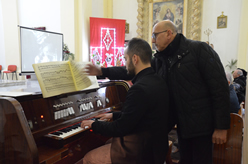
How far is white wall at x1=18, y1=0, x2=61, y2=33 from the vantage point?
809 centimetres

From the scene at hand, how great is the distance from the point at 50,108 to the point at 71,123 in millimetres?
277

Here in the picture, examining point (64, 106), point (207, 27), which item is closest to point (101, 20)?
point (207, 27)

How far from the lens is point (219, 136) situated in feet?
5.23

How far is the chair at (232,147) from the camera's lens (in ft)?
6.73

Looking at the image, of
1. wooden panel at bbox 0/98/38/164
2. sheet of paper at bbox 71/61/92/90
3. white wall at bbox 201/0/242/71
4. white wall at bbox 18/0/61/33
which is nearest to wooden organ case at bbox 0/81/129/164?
wooden panel at bbox 0/98/38/164

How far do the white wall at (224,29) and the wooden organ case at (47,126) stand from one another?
6.70m

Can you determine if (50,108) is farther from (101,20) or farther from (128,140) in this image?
(101,20)

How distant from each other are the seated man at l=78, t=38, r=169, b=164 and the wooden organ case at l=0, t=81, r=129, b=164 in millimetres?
407

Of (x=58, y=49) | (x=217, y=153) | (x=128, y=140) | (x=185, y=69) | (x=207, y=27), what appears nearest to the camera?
(x=128, y=140)

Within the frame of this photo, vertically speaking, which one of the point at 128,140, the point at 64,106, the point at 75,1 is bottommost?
the point at 128,140

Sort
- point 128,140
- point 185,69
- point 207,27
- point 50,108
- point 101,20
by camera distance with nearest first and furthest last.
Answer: point 128,140
point 185,69
point 50,108
point 101,20
point 207,27

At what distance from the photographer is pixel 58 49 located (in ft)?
10.4

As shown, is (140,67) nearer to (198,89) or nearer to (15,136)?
(198,89)

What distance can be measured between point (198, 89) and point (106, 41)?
6323 millimetres
